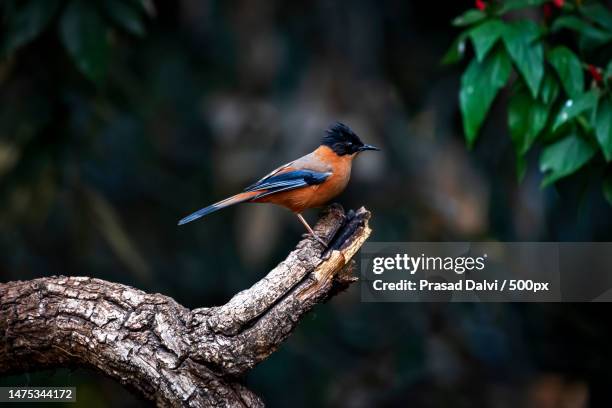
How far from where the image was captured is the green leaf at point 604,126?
13.5 feet

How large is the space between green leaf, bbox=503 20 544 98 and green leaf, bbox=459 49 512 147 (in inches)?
4.6

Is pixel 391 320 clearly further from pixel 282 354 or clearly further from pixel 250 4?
pixel 250 4

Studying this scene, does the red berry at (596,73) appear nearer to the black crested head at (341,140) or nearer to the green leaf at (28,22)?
the black crested head at (341,140)

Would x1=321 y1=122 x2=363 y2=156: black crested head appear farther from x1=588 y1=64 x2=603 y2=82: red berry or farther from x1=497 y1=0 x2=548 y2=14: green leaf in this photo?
x1=588 y1=64 x2=603 y2=82: red berry

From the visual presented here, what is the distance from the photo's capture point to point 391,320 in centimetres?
952

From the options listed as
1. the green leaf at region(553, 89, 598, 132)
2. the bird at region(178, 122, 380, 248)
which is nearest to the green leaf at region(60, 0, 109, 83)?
the bird at region(178, 122, 380, 248)

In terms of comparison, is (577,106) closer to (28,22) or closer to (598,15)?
(598,15)

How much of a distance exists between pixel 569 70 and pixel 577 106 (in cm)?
24

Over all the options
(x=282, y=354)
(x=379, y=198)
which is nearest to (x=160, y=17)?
(x=379, y=198)

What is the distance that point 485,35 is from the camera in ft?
14.3

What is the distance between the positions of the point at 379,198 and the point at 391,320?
163cm

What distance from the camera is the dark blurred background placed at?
6.72 meters

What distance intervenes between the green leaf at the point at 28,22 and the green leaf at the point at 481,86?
2.94 meters

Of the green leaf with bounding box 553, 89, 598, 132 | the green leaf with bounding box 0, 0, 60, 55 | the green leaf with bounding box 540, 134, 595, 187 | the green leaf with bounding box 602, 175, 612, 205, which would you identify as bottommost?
the green leaf with bounding box 602, 175, 612, 205
